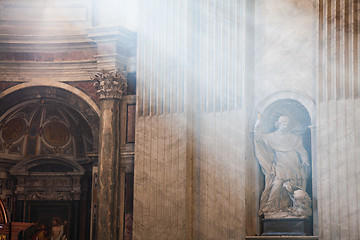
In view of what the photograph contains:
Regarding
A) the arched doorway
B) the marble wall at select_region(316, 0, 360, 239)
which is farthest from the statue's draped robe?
the arched doorway

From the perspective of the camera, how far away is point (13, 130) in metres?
13.3

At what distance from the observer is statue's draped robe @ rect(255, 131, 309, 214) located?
10000 millimetres

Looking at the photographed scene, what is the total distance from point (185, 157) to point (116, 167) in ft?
5.31

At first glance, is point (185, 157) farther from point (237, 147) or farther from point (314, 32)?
point (314, 32)

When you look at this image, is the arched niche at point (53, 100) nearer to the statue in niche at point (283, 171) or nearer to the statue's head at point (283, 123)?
the statue in niche at point (283, 171)

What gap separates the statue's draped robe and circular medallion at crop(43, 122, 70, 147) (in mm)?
4727

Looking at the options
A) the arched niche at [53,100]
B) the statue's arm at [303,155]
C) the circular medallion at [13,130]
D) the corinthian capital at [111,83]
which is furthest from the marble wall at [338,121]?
the circular medallion at [13,130]

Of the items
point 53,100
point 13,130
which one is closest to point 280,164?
point 53,100

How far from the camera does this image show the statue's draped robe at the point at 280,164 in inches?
394

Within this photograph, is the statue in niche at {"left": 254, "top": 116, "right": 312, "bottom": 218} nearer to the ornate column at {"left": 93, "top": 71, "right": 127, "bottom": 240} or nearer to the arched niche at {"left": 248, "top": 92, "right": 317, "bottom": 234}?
the arched niche at {"left": 248, "top": 92, "right": 317, "bottom": 234}

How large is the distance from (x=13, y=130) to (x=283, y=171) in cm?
577

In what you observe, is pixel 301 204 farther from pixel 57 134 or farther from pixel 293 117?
pixel 57 134

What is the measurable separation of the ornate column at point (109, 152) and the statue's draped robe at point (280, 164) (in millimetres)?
2597

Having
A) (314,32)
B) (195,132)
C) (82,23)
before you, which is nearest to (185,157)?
(195,132)
